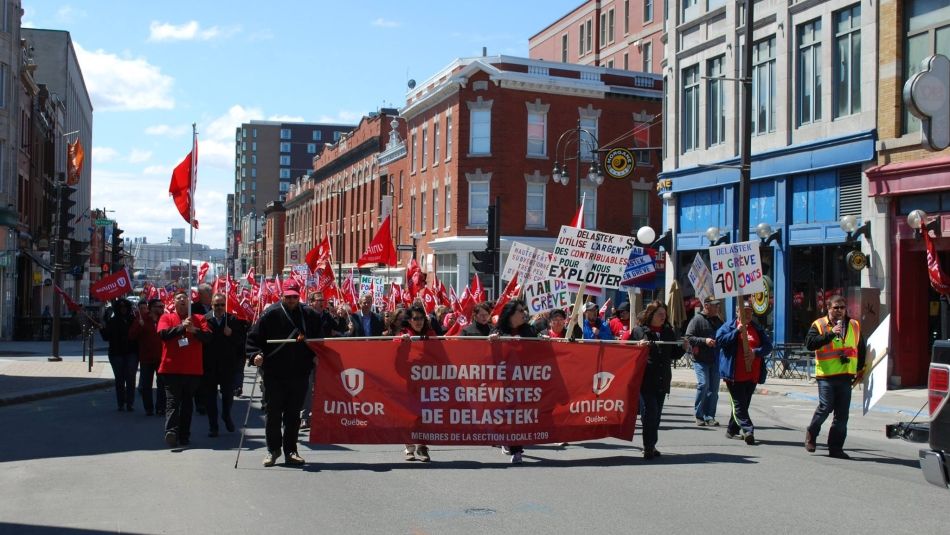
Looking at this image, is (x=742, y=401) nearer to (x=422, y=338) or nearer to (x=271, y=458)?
(x=422, y=338)

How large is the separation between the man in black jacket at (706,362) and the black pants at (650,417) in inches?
111

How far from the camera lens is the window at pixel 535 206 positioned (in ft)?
155

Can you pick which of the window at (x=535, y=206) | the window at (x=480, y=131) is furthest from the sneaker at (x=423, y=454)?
the window at (x=480, y=131)

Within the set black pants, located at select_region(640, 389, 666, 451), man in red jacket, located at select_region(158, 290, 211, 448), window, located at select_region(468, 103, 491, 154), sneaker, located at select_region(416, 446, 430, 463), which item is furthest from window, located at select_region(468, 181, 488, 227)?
sneaker, located at select_region(416, 446, 430, 463)

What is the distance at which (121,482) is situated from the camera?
9.62 m

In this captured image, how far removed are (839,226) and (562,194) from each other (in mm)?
24769

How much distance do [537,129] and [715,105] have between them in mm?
18704

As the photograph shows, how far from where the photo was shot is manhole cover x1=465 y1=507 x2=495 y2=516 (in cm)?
808

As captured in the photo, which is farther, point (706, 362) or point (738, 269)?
point (706, 362)

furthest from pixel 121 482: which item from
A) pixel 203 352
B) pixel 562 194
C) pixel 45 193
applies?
pixel 45 193

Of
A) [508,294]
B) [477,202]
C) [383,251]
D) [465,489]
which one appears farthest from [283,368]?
[477,202]

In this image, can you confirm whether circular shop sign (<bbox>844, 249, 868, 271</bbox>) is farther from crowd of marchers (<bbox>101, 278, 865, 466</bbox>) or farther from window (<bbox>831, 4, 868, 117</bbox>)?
crowd of marchers (<bbox>101, 278, 865, 466</bbox>)

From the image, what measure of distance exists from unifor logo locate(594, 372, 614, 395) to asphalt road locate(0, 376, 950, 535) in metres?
0.75

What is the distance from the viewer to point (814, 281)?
81.7 ft
